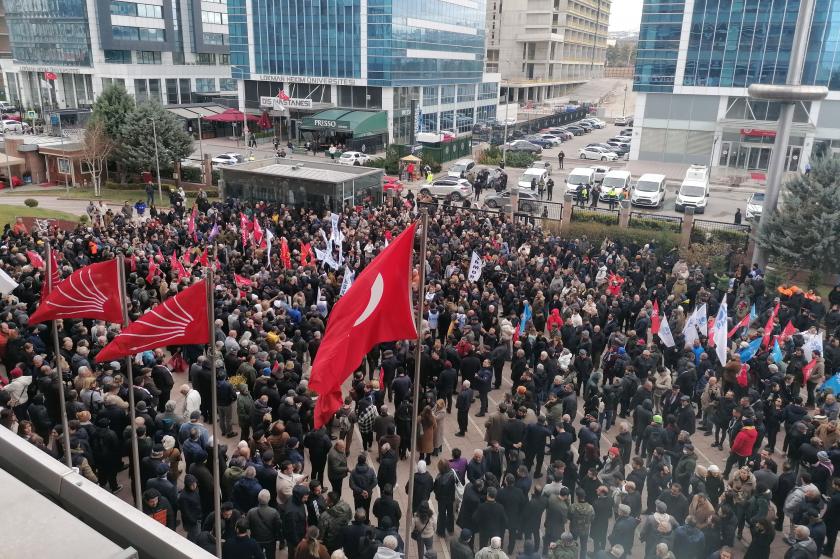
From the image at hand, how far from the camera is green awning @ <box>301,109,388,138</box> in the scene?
2249 inches

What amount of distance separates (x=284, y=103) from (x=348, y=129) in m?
7.95

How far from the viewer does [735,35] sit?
49.3 m

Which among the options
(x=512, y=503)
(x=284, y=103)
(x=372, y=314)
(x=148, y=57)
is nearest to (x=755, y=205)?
(x=512, y=503)

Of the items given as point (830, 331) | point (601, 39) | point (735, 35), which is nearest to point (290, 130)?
point (735, 35)

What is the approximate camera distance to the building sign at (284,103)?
60.7 meters

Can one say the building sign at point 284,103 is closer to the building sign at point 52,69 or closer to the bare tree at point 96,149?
the bare tree at point 96,149

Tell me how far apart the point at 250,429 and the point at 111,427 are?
7.45 ft

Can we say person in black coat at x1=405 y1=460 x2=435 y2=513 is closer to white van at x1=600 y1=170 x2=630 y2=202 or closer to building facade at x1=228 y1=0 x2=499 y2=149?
white van at x1=600 y1=170 x2=630 y2=202

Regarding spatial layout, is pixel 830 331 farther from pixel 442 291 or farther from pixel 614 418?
pixel 442 291

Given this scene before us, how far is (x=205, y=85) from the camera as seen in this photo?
8119 cm

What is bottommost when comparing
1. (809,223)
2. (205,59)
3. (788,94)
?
(809,223)

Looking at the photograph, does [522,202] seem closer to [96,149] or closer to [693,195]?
[693,195]

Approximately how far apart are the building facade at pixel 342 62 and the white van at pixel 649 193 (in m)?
28.2

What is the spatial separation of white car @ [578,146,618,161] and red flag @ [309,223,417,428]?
5475 cm
